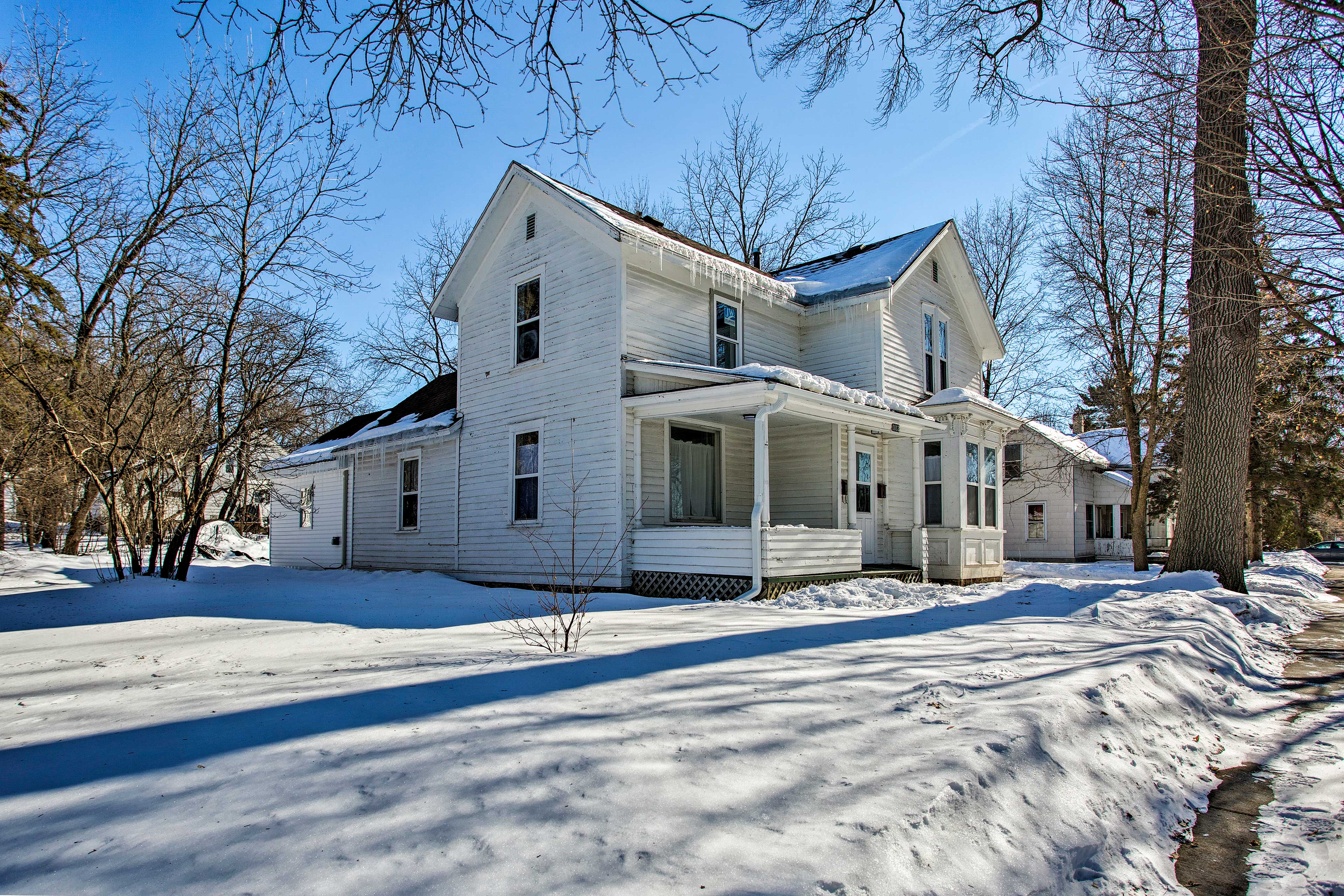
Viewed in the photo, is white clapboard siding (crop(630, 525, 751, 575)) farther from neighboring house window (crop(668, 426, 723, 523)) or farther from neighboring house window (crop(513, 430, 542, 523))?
neighboring house window (crop(513, 430, 542, 523))

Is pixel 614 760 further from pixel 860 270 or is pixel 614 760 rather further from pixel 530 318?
pixel 860 270

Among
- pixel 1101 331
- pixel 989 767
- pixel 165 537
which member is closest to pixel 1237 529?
pixel 1101 331

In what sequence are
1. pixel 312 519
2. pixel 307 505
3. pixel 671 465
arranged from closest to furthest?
pixel 671 465, pixel 312 519, pixel 307 505

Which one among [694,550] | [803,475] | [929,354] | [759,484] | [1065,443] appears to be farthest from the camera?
[1065,443]

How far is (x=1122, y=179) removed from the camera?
12336 mm

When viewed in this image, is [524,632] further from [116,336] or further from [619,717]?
[116,336]

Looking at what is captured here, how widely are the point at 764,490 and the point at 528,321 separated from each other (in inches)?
226

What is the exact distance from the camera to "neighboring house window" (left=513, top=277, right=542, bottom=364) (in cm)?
1394

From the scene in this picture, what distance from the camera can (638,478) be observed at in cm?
1203

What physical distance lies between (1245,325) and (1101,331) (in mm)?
9735

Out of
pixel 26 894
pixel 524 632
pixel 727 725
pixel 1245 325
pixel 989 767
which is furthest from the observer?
pixel 1245 325

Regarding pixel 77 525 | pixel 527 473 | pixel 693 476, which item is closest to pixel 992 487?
pixel 693 476

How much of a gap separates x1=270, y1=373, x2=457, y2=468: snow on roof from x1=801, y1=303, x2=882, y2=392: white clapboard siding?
7.29 metres

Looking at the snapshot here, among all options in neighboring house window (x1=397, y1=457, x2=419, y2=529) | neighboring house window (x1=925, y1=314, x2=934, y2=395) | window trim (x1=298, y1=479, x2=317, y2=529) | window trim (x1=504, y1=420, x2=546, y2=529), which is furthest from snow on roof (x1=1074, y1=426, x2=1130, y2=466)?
window trim (x1=298, y1=479, x2=317, y2=529)
